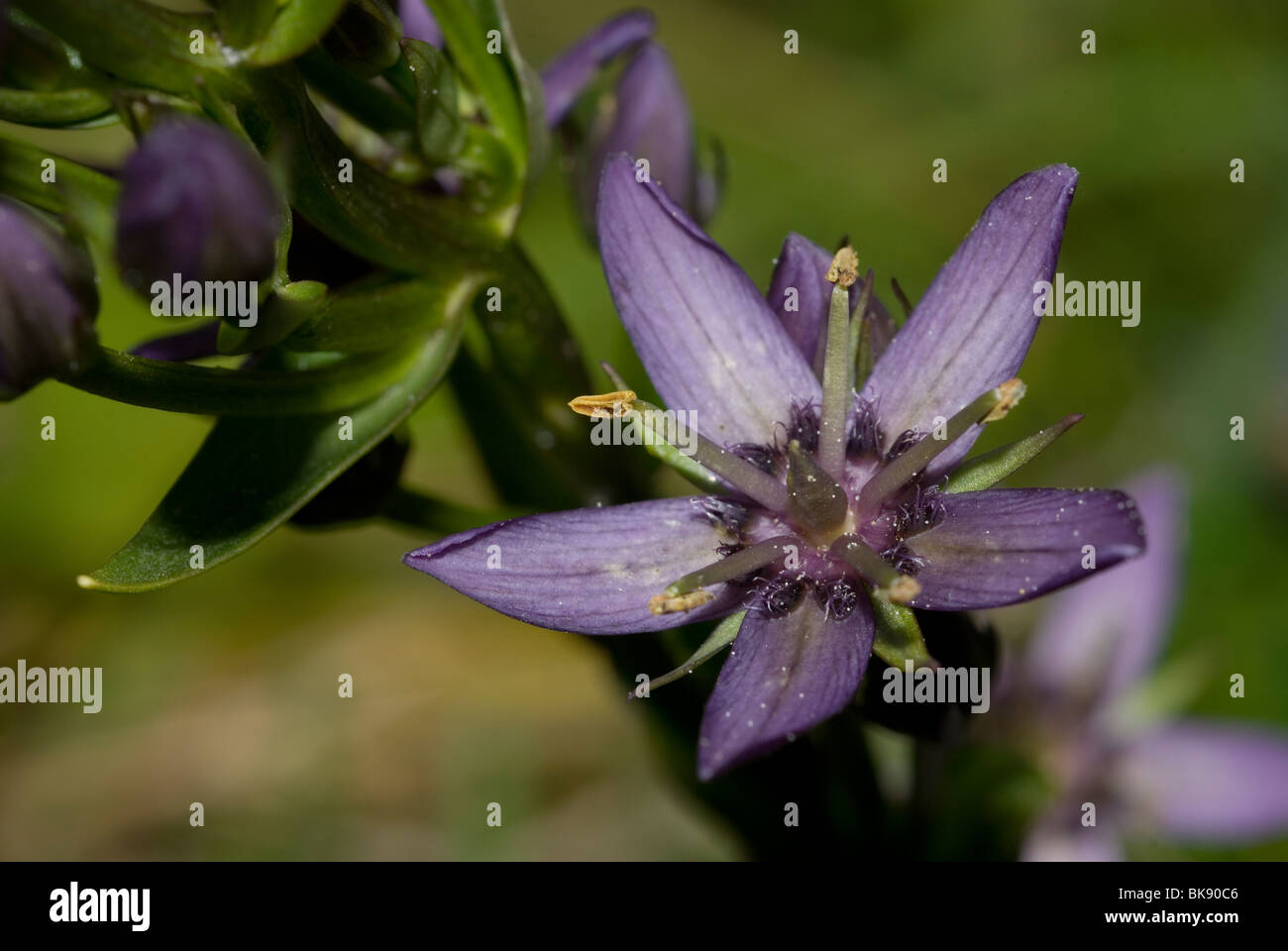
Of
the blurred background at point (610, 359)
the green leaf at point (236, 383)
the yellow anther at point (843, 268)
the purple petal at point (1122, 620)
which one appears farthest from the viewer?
the blurred background at point (610, 359)

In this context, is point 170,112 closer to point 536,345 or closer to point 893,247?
point 536,345

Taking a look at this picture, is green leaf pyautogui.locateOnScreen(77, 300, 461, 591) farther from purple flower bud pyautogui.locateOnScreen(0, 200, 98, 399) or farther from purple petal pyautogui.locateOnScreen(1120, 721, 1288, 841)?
→ purple petal pyautogui.locateOnScreen(1120, 721, 1288, 841)

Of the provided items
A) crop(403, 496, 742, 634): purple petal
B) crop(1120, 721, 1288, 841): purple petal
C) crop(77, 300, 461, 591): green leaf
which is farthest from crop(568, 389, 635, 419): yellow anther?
crop(1120, 721, 1288, 841): purple petal

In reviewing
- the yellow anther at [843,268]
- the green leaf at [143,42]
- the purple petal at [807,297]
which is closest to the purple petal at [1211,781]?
the purple petal at [807,297]

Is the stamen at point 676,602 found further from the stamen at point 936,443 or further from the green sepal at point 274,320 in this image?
the green sepal at point 274,320

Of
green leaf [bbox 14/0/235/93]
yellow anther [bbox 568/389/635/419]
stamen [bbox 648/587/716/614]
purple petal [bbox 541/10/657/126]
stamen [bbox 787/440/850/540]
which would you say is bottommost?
stamen [bbox 648/587/716/614]

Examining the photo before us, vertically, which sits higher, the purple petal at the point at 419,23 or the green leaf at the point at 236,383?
Result: the purple petal at the point at 419,23

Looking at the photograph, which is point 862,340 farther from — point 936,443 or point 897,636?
point 897,636
